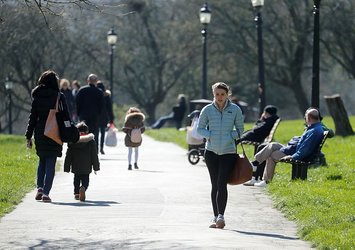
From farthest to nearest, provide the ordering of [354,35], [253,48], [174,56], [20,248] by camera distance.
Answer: [174,56] → [253,48] → [354,35] → [20,248]

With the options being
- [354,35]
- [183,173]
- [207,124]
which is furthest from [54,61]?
[207,124]

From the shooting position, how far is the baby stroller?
23.2 meters

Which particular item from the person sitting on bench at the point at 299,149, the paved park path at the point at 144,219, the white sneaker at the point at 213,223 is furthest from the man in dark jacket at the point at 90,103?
the white sneaker at the point at 213,223

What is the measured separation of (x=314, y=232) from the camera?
1193 centimetres

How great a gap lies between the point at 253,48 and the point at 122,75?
14022 mm

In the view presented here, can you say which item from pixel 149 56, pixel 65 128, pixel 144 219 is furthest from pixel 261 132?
pixel 149 56

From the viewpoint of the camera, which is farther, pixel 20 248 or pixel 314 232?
pixel 314 232

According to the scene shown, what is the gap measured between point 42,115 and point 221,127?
Result: 3.33 metres

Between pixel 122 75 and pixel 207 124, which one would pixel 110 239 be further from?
pixel 122 75

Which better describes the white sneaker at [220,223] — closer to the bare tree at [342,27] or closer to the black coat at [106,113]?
the black coat at [106,113]

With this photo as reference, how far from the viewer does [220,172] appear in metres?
13.2

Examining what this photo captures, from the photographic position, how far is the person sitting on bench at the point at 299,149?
17.8 metres

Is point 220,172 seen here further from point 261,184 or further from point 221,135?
point 261,184

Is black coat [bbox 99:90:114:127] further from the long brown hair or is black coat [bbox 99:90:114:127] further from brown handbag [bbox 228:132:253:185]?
brown handbag [bbox 228:132:253:185]
